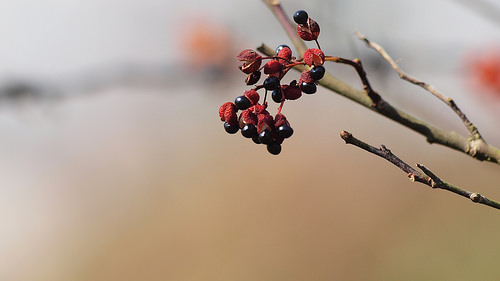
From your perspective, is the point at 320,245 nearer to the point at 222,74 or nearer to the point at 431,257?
the point at 431,257

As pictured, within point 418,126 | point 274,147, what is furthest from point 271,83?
point 418,126

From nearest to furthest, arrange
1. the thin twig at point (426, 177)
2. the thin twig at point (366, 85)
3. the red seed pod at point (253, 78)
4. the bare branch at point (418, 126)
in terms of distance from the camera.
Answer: the thin twig at point (426, 177)
the red seed pod at point (253, 78)
the thin twig at point (366, 85)
the bare branch at point (418, 126)

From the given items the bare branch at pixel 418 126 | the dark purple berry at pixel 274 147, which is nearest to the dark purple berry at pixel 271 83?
the dark purple berry at pixel 274 147

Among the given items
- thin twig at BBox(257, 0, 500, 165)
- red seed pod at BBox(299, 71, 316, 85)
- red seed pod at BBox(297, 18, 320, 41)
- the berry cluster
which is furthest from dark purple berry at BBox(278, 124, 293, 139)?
thin twig at BBox(257, 0, 500, 165)

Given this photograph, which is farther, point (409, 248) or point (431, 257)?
point (409, 248)

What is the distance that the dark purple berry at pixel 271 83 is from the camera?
1077 mm

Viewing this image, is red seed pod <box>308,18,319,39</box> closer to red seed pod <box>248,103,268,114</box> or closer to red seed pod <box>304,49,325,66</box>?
red seed pod <box>304,49,325,66</box>

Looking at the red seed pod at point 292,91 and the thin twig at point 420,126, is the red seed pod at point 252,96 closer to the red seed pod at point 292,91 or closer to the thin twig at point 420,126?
the red seed pod at point 292,91

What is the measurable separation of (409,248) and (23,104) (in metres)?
6.09

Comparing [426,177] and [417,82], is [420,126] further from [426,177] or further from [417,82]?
[426,177]

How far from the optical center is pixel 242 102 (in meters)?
1.11

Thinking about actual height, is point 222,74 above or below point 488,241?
above

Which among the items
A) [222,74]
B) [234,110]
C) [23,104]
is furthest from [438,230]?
[234,110]

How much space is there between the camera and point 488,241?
695 centimetres
